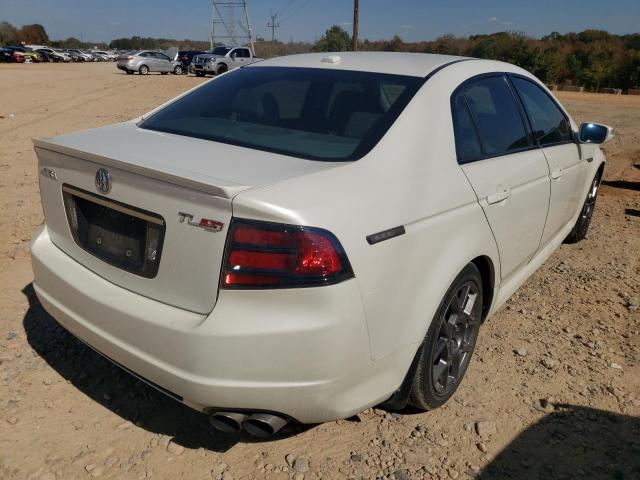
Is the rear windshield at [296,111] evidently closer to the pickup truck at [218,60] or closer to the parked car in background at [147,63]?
the pickup truck at [218,60]

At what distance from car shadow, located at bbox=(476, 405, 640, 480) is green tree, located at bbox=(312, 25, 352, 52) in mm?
54277

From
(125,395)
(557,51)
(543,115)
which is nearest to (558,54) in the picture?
(557,51)

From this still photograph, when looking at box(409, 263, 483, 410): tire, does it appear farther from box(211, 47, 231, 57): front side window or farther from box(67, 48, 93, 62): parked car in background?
box(67, 48, 93, 62): parked car in background

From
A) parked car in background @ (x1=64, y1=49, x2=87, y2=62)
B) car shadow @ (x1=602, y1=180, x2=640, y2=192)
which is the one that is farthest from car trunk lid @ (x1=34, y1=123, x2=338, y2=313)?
parked car in background @ (x1=64, y1=49, x2=87, y2=62)

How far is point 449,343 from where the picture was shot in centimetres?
272

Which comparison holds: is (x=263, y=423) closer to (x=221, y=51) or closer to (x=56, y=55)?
(x=221, y=51)

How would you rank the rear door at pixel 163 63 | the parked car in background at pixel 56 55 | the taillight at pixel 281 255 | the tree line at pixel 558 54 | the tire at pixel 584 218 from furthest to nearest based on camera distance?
the parked car in background at pixel 56 55
the tree line at pixel 558 54
the rear door at pixel 163 63
the tire at pixel 584 218
the taillight at pixel 281 255

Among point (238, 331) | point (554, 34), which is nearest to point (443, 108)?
point (238, 331)

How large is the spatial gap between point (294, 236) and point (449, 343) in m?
1.25

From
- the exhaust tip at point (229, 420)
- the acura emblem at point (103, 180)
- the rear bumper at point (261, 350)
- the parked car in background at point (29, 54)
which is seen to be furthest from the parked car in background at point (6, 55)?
the exhaust tip at point (229, 420)

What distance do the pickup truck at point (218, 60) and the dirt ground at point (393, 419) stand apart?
30.1 meters

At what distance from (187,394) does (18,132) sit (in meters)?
10.1

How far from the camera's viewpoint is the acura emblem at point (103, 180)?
7.16 feet

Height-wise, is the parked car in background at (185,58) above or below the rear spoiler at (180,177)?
below
